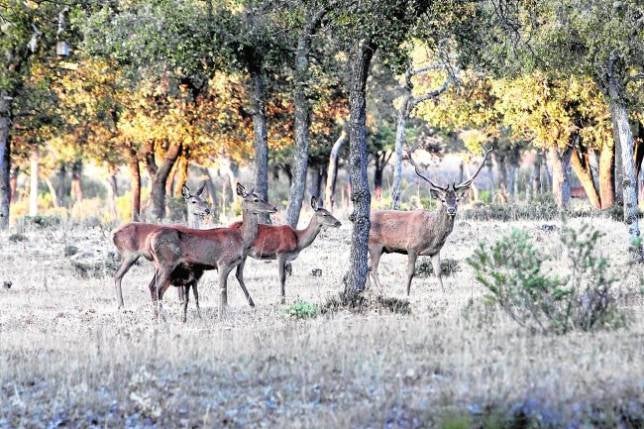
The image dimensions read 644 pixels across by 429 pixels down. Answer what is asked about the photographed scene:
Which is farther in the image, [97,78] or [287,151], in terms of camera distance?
[287,151]

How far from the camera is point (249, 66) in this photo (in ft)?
86.6

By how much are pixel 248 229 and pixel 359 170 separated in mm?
2181

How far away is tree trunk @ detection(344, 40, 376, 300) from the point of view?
15.7 meters

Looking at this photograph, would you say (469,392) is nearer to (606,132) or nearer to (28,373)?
(28,373)

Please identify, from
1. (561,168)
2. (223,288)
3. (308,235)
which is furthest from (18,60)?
(561,168)

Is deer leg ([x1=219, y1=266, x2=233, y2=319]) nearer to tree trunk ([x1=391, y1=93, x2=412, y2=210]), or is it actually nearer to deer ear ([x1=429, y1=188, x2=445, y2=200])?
deer ear ([x1=429, y1=188, x2=445, y2=200])

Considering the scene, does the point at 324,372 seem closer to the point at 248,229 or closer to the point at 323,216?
the point at 248,229

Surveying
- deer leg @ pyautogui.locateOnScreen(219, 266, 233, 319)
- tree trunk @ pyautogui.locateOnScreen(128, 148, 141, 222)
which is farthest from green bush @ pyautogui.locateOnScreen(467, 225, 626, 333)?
tree trunk @ pyautogui.locateOnScreen(128, 148, 141, 222)

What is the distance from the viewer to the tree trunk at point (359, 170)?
15.7 metres

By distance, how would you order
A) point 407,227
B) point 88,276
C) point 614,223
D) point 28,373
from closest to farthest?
point 28,373
point 407,227
point 88,276
point 614,223

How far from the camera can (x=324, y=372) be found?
1025 cm

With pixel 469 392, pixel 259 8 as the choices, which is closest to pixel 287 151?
pixel 259 8

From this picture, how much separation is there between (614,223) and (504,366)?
66.4ft

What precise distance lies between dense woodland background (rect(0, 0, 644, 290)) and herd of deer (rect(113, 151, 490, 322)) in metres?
1.83
